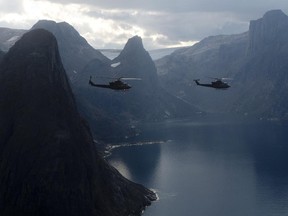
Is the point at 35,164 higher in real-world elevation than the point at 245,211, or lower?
higher

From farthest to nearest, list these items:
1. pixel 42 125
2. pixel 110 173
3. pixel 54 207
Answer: pixel 110 173, pixel 42 125, pixel 54 207

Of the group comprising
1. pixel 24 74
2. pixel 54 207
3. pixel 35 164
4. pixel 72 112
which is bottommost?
pixel 54 207

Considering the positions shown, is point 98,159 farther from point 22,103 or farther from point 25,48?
point 25,48

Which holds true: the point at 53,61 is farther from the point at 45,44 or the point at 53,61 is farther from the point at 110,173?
the point at 110,173

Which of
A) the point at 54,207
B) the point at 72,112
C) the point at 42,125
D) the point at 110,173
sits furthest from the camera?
the point at 110,173

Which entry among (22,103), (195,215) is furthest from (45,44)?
(195,215)

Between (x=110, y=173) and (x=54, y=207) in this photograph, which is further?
(x=110, y=173)

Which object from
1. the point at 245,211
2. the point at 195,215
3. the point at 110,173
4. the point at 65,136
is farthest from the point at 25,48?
the point at 245,211
